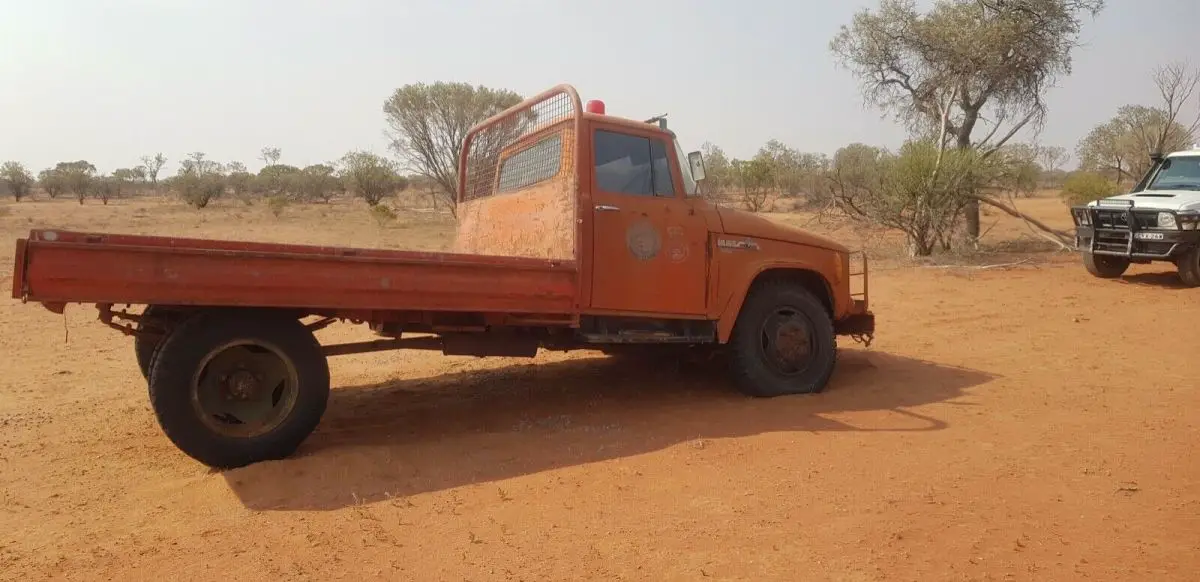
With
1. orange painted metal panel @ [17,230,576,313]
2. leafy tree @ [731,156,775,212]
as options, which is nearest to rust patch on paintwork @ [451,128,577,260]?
orange painted metal panel @ [17,230,576,313]

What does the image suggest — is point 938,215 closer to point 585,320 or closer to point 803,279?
point 803,279

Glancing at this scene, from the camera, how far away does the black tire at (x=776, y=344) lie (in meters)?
5.45

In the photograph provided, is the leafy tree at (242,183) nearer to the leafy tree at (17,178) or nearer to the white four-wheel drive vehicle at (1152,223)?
the leafy tree at (17,178)

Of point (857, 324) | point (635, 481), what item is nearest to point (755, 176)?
point (857, 324)

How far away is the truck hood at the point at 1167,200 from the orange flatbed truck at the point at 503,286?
7.54 metres

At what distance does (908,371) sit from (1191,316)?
15.7ft

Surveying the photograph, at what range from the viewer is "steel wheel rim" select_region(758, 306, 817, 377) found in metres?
5.57

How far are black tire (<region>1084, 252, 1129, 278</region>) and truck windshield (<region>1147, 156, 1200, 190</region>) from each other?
4.06ft

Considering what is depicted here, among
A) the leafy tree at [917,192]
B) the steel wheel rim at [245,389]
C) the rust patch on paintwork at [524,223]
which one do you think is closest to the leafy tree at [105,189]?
the leafy tree at [917,192]

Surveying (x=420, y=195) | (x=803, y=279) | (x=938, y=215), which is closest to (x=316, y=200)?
(x=420, y=195)

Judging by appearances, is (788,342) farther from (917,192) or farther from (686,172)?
(917,192)

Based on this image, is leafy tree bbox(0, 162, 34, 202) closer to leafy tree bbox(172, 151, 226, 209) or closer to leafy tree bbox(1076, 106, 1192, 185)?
leafy tree bbox(172, 151, 226, 209)

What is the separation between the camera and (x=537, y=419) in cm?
492

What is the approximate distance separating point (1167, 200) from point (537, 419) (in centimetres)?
1088
